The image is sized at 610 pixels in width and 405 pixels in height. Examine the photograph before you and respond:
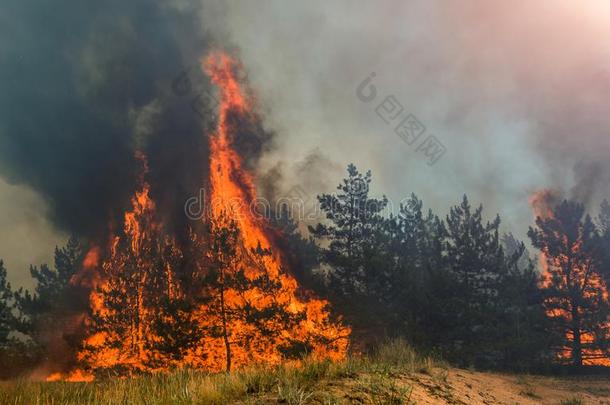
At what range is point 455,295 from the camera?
1309 inches

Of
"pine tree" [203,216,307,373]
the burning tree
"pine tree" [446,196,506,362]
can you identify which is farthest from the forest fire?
the burning tree

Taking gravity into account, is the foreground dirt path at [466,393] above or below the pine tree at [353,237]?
below

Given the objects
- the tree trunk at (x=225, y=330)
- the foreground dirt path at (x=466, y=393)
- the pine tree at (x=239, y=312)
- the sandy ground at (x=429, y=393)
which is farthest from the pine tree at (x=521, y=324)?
the tree trunk at (x=225, y=330)

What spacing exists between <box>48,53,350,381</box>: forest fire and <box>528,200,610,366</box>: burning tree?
20.0m

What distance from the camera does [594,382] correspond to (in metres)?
29.2

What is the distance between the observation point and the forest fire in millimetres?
25219

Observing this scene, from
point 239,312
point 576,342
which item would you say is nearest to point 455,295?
point 576,342

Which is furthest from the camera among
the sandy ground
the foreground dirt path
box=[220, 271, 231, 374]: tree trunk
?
box=[220, 271, 231, 374]: tree trunk

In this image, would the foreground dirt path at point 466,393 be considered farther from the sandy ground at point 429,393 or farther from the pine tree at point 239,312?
the pine tree at point 239,312

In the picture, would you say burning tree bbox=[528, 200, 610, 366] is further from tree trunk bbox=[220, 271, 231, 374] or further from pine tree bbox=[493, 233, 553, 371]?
tree trunk bbox=[220, 271, 231, 374]

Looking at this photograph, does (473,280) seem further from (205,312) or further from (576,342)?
(205,312)

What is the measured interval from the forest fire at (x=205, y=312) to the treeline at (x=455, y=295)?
1.91 meters

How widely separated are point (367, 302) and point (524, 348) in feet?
41.0

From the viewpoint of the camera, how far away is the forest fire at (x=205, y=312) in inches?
993
